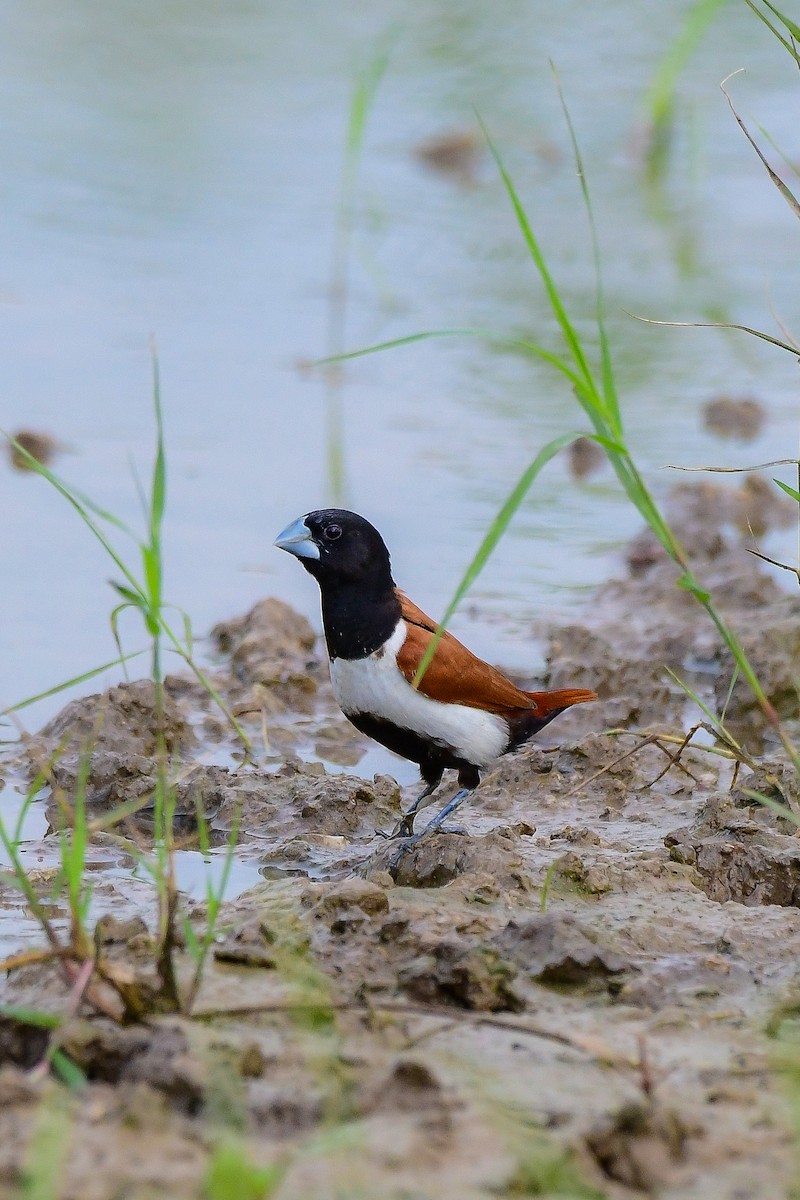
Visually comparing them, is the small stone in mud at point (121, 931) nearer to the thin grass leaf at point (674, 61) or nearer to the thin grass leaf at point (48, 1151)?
the thin grass leaf at point (48, 1151)

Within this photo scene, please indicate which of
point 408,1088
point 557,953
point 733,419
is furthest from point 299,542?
point 733,419

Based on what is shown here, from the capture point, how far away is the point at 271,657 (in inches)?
A: 241

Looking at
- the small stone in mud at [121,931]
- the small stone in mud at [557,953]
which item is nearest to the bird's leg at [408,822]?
the small stone in mud at [557,953]

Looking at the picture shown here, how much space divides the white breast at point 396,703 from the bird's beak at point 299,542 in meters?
0.32

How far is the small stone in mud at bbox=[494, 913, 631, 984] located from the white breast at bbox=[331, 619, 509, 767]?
46.7 inches

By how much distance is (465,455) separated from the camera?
26.4 ft

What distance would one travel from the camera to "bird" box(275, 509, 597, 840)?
457cm

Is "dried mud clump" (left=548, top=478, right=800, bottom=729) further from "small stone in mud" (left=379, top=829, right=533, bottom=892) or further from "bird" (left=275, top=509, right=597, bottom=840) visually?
"small stone in mud" (left=379, top=829, right=533, bottom=892)

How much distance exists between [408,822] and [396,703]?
329 millimetres

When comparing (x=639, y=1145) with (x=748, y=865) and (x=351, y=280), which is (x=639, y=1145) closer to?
(x=748, y=865)

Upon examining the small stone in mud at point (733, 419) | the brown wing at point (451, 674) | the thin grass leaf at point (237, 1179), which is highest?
the small stone in mud at point (733, 419)

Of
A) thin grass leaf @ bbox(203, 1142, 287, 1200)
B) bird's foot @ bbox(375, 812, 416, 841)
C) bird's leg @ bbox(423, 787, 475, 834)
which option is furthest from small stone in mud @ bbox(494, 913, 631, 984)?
Answer: thin grass leaf @ bbox(203, 1142, 287, 1200)

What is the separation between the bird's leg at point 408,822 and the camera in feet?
15.0

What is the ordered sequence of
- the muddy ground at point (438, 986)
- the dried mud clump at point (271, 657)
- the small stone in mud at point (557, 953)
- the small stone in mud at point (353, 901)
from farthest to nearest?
the dried mud clump at point (271, 657) → the small stone in mud at point (353, 901) → the small stone in mud at point (557, 953) → the muddy ground at point (438, 986)
